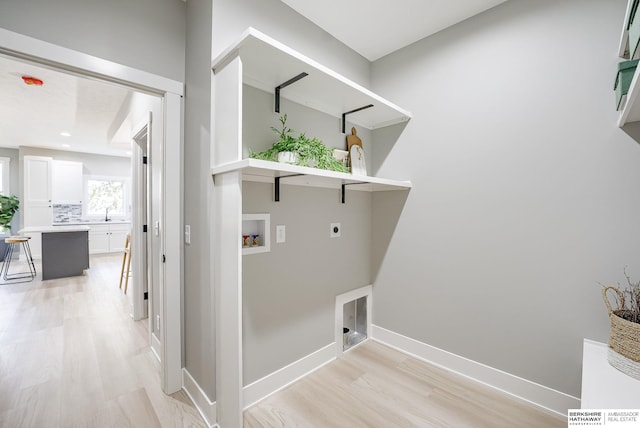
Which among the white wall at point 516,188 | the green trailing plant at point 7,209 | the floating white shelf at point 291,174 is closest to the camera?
the floating white shelf at point 291,174

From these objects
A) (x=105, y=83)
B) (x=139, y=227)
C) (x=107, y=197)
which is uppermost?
(x=105, y=83)

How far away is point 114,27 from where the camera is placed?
151cm

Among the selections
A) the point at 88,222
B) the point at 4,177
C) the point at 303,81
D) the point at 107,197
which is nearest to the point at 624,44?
the point at 303,81

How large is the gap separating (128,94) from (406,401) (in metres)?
3.94

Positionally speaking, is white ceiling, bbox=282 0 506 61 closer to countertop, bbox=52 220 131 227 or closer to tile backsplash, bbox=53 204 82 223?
countertop, bbox=52 220 131 227

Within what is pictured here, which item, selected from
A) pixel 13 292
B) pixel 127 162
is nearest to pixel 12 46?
pixel 13 292

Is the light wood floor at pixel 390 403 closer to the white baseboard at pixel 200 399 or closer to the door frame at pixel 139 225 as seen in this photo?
the white baseboard at pixel 200 399

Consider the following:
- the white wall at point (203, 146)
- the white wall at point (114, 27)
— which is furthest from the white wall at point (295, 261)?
the white wall at point (114, 27)

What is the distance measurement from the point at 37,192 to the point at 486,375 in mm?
8451

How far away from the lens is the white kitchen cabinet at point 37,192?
230 inches

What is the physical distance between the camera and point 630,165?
4.57 ft

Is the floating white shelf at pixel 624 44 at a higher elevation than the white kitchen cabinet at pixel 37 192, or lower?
higher

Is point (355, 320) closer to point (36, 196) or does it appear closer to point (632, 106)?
point (632, 106)

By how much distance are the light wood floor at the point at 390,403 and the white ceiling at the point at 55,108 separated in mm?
2449
